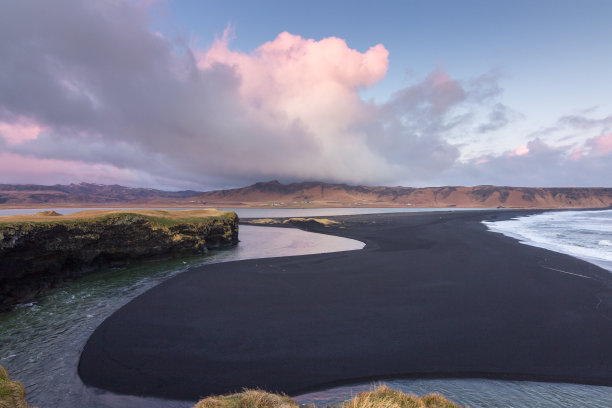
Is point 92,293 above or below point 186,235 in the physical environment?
below

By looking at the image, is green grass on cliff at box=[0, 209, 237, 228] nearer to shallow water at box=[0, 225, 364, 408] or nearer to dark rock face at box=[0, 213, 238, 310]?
dark rock face at box=[0, 213, 238, 310]

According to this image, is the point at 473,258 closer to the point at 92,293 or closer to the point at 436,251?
the point at 436,251

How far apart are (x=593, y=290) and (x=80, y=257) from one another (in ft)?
106

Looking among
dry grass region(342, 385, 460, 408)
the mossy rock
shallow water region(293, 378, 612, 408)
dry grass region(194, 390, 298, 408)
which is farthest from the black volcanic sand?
the mossy rock

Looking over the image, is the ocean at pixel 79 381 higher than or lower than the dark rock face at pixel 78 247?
lower

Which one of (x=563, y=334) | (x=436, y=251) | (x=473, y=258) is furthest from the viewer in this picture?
(x=436, y=251)

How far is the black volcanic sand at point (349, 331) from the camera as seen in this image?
7.36 metres

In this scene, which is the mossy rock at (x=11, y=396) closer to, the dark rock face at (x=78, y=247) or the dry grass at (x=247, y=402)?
the dry grass at (x=247, y=402)

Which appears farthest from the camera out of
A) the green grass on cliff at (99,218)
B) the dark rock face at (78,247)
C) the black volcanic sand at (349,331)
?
the green grass on cliff at (99,218)

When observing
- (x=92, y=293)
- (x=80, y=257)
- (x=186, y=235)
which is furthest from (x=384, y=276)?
(x=80, y=257)

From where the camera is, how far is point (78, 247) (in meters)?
18.1

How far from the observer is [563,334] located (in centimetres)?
928

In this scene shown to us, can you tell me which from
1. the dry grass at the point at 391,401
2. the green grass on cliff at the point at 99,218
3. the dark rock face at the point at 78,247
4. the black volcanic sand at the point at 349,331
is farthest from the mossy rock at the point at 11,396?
the green grass on cliff at the point at 99,218

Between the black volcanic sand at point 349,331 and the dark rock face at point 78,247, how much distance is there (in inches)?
284
